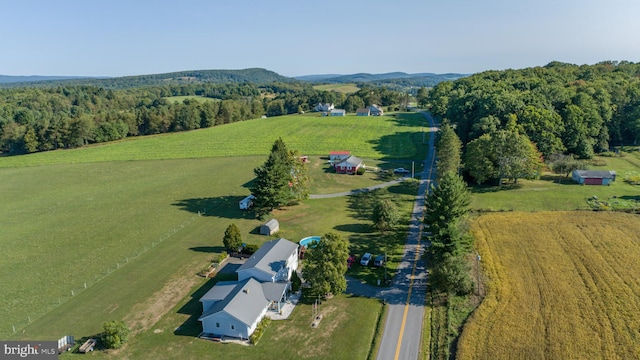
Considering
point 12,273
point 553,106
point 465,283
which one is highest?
point 553,106

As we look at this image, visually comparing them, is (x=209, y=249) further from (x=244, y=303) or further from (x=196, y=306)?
(x=244, y=303)

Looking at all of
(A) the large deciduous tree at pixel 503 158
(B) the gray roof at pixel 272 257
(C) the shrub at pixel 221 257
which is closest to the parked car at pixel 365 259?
(B) the gray roof at pixel 272 257

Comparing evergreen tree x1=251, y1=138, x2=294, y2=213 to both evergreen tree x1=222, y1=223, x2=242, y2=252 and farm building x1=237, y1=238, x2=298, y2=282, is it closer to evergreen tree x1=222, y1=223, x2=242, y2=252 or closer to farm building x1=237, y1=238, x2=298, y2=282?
evergreen tree x1=222, y1=223, x2=242, y2=252

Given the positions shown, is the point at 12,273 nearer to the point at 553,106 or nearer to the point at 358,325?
the point at 358,325

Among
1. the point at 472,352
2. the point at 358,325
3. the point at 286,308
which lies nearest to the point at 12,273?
the point at 286,308

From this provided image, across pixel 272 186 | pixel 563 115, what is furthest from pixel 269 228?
pixel 563 115

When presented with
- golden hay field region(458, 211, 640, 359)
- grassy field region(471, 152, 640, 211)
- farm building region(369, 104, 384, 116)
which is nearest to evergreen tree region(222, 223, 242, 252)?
golden hay field region(458, 211, 640, 359)

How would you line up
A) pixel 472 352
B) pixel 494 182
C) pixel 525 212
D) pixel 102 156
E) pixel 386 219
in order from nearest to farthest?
1. pixel 472 352
2. pixel 386 219
3. pixel 525 212
4. pixel 494 182
5. pixel 102 156
